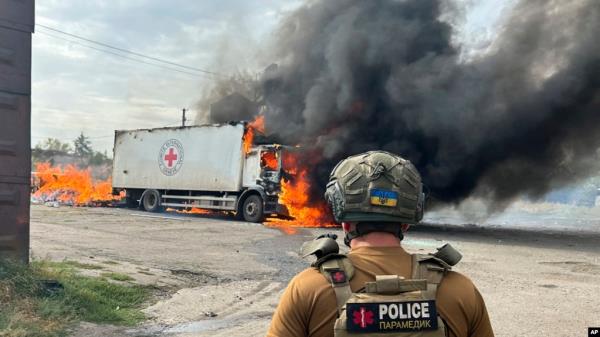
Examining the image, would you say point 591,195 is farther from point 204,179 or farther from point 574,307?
point 574,307

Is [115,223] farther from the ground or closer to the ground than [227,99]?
closer to the ground

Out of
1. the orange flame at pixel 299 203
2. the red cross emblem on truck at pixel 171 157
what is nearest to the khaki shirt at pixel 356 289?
the orange flame at pixel 299 203

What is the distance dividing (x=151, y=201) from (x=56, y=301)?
18.0 m

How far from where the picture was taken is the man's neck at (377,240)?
182 cm

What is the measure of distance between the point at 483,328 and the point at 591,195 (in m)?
42.9

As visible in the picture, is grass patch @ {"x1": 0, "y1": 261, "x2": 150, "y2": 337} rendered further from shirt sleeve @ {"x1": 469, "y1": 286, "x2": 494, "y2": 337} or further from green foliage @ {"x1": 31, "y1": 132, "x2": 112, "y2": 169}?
green foliage @ {"x1": 31, "y1": 132, "x2": 112, "y2": 169}

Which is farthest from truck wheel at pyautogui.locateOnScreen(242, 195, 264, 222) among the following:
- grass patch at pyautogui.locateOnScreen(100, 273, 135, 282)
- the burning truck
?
grass patch at pyautogui.locateOnScreen(100, 273, 135, 282)

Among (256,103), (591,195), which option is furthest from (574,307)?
(591,195)

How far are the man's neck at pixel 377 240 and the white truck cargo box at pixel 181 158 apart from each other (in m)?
16.9

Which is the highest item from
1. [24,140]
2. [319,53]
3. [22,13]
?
[319,53]

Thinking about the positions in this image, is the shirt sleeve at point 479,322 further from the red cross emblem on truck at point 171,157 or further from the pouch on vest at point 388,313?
the red cross emblem on truck at point 171,157

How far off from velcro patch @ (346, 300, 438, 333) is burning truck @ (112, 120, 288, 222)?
1616cm

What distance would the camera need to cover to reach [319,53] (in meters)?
23.7

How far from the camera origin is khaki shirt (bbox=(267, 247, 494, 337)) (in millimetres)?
1681
